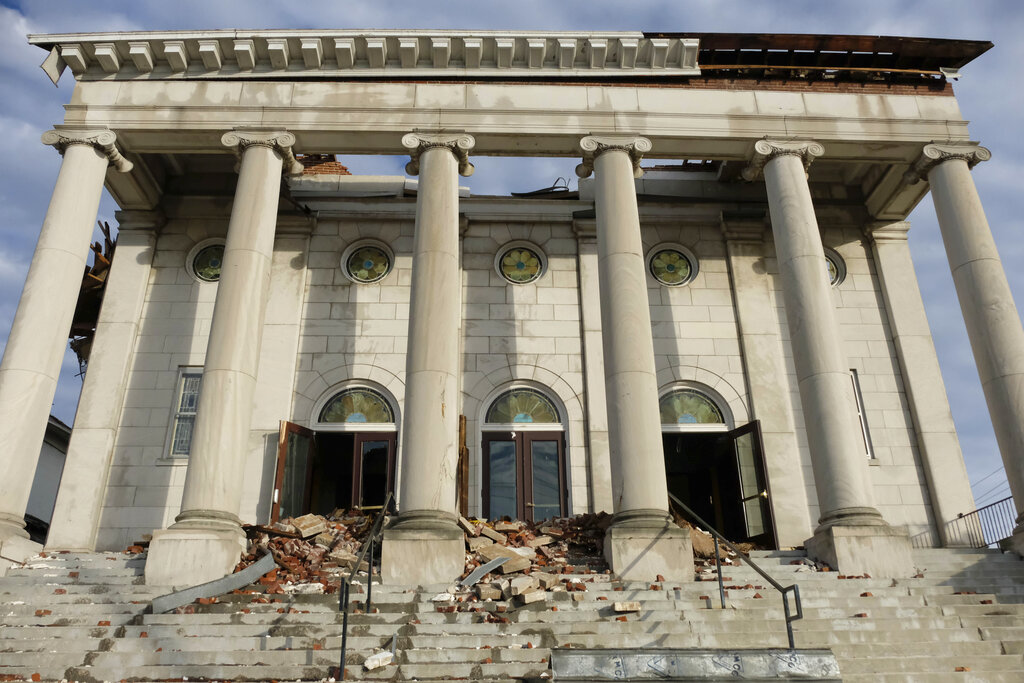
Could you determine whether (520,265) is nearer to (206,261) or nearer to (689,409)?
(689,409)

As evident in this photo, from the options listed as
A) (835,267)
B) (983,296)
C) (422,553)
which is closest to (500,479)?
(422,553)

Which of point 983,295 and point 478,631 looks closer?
point 478,631

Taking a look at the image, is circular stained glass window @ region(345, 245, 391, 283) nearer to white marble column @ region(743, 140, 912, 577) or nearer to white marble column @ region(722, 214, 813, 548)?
white marble column @ region(722, 214, 813, 548)

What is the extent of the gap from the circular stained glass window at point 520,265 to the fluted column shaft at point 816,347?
234 inches

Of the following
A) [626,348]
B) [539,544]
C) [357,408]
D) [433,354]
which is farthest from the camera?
[357,408]

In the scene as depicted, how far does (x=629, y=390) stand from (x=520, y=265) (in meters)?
7.02

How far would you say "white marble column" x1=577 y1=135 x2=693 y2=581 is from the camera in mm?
13844

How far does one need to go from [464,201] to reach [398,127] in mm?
3846

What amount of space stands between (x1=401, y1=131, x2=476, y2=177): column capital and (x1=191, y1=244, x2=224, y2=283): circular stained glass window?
5.94 metres

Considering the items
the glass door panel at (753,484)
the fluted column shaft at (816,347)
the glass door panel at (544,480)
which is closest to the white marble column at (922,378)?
the fluted column shaft at (816,347)

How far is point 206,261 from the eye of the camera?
20.9m

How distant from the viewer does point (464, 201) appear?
21656 mm

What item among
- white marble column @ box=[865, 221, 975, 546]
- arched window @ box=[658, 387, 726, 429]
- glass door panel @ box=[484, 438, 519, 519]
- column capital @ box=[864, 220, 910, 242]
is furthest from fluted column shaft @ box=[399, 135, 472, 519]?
column capital @ box=[864, 220, 910, 242]

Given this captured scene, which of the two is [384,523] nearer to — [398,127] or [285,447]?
[285,447]
